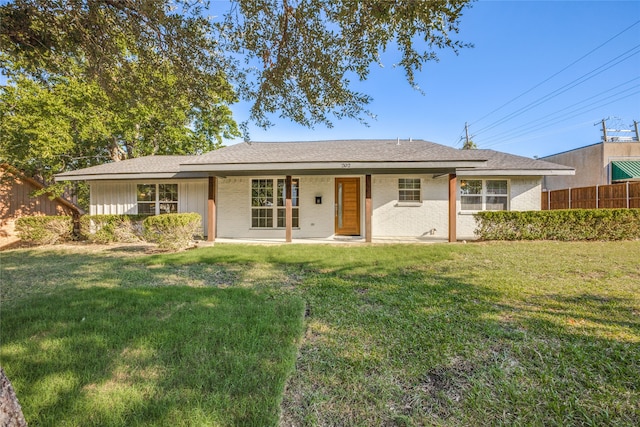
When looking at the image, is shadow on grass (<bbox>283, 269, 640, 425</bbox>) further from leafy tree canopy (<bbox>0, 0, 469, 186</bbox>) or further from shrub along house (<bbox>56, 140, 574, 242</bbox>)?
shrub along house (<bbox>56, 140, 574, 242</bbox>)

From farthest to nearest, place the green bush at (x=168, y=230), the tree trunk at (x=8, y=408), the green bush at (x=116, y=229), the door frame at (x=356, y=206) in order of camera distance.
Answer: the door frame at (x=356, y=206), the green bush at (x=116, y=229), the green bush at (x=168, y=230), the tree trunk at (x=8, y=408)

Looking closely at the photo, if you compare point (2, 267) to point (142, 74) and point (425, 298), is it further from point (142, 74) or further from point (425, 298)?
point (425, 298)

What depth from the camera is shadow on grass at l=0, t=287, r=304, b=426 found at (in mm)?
2111

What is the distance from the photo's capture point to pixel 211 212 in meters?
11.2

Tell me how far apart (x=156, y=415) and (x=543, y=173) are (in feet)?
47.7

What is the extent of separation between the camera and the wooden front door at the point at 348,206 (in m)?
12.6

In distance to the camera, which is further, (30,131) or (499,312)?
(30,131)

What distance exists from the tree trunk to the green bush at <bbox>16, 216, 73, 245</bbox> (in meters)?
13.3

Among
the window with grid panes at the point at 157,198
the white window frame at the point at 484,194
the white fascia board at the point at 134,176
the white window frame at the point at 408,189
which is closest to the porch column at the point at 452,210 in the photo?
the white window frame at the point at 408,189

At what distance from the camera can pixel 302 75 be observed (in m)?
4.76

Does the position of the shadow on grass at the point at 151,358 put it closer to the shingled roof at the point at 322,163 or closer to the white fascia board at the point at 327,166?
the white fascia board at the point at 327,166

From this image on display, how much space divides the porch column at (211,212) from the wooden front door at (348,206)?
520cm

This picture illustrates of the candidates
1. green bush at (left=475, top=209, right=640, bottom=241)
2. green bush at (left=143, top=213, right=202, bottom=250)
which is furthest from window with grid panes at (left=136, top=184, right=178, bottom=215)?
green bush at (left=475, top=209, right=640, bottom=241)

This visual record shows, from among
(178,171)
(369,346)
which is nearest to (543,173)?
(369,346)
